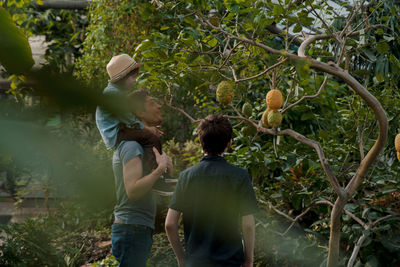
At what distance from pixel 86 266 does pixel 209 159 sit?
7.69ft

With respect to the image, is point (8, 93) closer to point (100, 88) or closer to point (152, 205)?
point (100, 88)

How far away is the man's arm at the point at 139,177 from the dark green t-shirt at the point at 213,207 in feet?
0.32

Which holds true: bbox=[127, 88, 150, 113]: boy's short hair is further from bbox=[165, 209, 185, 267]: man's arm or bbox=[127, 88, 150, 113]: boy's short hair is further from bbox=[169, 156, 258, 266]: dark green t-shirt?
bbox=[165, 209, 185, 267]: man's arm

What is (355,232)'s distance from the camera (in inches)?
98.7

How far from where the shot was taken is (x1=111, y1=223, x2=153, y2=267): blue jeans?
74.2 inches

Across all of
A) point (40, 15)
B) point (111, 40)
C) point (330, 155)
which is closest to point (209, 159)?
point (330, 155)

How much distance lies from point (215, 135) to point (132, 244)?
0.56 metres

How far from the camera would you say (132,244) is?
1.89m

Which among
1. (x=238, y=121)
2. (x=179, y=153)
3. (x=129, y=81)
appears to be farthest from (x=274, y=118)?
(x=179, y=153)

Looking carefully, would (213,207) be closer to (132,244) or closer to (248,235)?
(248,235)

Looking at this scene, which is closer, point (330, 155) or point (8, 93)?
point (8, 93)

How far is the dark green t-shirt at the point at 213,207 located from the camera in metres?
1.70

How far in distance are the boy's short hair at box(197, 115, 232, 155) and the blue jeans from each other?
1.46 feet

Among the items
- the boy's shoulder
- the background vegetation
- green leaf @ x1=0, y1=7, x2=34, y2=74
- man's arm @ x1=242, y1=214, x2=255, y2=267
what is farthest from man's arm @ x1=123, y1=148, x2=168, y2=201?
green leaf @ x1=0, y1=7, x2=34, y2=74
